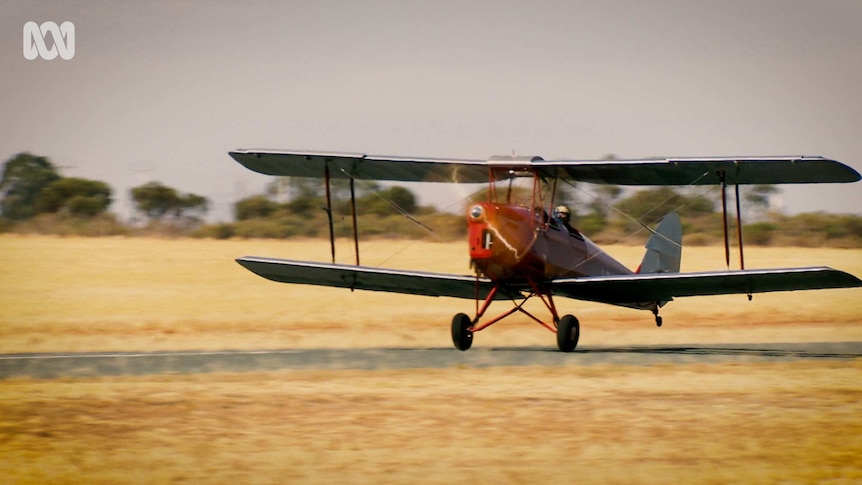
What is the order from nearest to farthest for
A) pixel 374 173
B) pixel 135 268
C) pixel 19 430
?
pixel 19 430 < pixel 374 173 < pixel 135 268

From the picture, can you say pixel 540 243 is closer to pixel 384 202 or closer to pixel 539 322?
pixel 539 322

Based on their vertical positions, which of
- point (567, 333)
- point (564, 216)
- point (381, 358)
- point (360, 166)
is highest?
point (360, 166)

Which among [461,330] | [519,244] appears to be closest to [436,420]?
[519,244]

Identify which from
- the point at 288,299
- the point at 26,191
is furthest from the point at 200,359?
the point at 26,191

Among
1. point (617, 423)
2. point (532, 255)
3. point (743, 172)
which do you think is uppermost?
point (743, 172)

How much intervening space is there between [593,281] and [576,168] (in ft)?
5.05

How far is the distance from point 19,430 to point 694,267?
1092 inches

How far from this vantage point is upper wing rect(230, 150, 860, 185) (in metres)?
15.0

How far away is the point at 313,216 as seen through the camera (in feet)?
158

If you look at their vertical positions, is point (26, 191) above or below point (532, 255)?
above

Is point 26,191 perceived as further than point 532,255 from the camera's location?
Yes

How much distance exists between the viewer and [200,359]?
15961 millimetres

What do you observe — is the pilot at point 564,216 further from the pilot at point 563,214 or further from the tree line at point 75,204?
the tree line at point 75,204

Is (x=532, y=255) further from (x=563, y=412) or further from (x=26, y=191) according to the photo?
(x=26, y=191)
